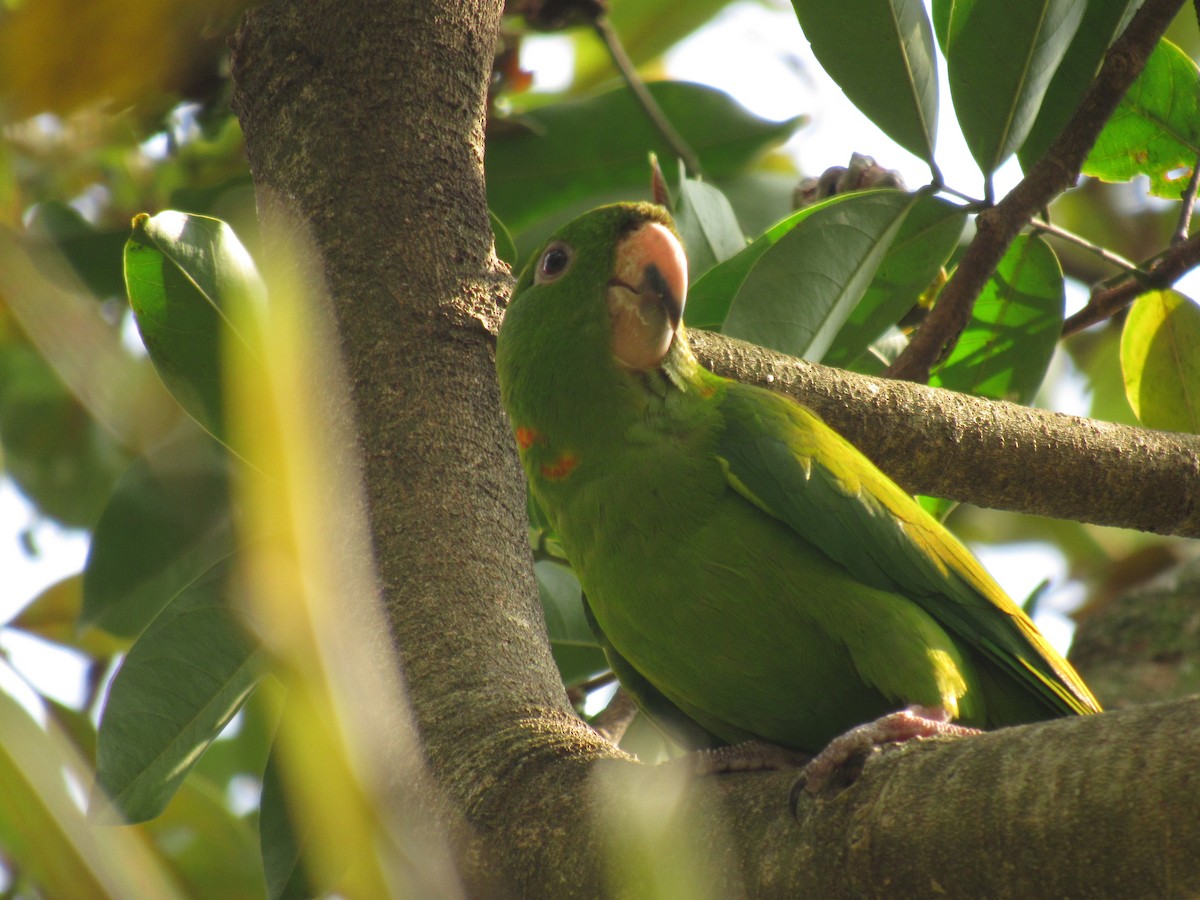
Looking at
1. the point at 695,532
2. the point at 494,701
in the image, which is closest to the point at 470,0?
the point at 695,532

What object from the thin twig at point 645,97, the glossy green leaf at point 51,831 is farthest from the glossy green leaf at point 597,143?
the glossy green leaf at point 51,831

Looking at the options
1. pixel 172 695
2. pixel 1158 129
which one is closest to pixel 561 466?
pixel 172 695

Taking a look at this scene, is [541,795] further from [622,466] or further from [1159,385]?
[1159,385]

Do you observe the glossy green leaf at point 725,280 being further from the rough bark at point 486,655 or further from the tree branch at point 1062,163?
the rough bark at point 486,655

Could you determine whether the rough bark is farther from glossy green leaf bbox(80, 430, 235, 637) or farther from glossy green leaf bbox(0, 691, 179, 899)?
glossy green leaf bbox(0, 691, 179, 899)

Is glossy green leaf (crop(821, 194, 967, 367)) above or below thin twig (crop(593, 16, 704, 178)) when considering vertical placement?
below

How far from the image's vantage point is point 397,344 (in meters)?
1.82

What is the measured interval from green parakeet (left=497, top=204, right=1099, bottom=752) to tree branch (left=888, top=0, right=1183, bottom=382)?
44 cm

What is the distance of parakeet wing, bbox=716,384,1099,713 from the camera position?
189cm

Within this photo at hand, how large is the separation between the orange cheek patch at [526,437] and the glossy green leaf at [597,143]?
95 centimetres

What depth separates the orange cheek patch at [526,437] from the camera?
2.09 m

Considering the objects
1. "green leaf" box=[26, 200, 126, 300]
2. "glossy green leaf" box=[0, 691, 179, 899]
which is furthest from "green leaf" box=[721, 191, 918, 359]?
"glossy green leaf" box=[0, 691, 179, 899]

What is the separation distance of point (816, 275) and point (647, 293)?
0.35 metres

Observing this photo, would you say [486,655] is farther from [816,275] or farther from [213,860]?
[816,275]
